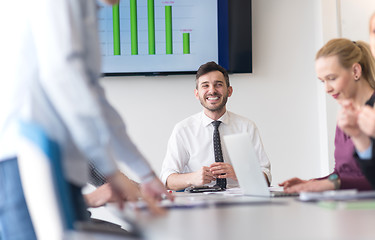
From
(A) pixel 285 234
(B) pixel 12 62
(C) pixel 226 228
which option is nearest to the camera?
(A) pixel 285 234

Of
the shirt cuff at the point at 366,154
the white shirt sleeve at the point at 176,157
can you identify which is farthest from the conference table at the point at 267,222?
the white shirt sleeve at the point at 176,157

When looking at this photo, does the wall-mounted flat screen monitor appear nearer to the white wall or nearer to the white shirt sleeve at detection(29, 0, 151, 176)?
the white wall

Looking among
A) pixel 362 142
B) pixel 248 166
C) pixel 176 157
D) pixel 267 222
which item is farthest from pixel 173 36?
pixel 267 222

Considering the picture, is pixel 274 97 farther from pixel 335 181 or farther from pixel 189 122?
pixel 335 181

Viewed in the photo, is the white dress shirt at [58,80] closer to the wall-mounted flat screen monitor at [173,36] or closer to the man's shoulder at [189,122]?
the man's shoulder at [189,122]

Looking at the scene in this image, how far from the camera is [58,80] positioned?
46.6 inches

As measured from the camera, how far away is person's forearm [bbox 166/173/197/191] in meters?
3.24

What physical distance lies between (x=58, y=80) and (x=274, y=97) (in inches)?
134

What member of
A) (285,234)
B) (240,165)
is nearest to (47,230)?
(285,234)

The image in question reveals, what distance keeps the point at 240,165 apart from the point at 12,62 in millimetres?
1225

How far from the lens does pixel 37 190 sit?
1.15 metres

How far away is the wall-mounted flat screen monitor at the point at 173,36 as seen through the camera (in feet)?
13.9

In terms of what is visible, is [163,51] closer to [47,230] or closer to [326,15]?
[326,15]

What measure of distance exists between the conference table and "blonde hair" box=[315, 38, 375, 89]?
0.95 meters
